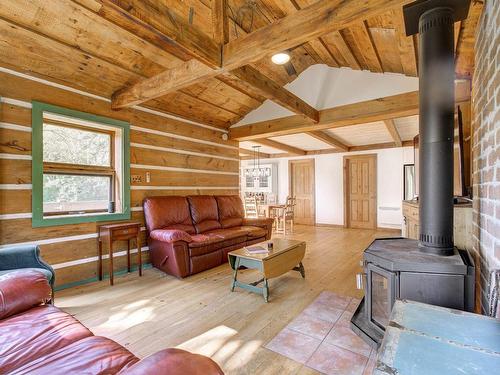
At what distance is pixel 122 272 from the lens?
3543mm

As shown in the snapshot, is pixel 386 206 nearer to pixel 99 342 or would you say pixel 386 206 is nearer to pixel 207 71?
pixel 207 71

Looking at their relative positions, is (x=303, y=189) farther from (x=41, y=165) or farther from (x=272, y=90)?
(x=41, y=165)

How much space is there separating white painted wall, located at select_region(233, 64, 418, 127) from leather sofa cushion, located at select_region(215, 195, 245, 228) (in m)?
1.71

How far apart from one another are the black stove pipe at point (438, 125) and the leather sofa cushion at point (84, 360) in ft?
6.36

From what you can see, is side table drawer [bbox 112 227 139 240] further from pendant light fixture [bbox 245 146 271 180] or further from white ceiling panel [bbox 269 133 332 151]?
pendant light fixture [bbox 245 146 271 180]

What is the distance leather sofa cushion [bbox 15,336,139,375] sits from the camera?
103 centimetres

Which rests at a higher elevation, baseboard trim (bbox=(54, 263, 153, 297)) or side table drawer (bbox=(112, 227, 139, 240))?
side table drawer (bbox=(112, 227, 139, 240))

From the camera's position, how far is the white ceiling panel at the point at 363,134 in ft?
17.4

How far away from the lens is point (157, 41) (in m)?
2.00

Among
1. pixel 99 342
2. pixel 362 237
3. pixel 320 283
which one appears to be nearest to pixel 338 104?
pixel 320 283

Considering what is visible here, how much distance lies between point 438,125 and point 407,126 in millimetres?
4054

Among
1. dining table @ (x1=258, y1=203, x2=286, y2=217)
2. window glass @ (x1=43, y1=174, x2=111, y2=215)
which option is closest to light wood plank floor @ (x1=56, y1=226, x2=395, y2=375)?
window glass @ (x1=43, y1=174, x2=111, y2=215)

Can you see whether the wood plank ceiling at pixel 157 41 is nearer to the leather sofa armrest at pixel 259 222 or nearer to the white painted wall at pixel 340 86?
the white painted wall at pixel 340 86

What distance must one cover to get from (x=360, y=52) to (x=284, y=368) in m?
3.47
